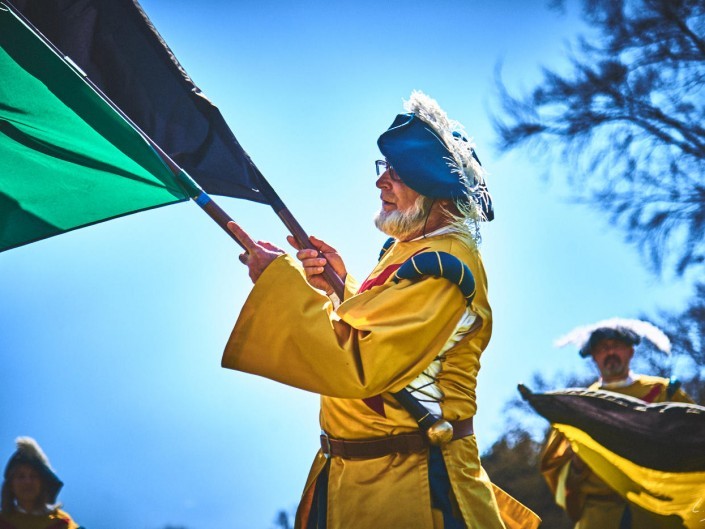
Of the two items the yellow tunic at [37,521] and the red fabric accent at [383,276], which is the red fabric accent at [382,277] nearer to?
the red fabric accent at [383,276]

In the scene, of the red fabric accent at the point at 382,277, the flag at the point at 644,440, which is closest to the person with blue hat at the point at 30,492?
the flag at the point at 644,440

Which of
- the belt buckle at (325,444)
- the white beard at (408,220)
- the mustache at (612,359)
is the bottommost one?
the belt buckle at (325,444)

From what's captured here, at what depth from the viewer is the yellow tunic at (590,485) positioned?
18.2ft

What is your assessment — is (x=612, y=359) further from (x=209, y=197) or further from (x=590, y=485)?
(x=209, y=197)

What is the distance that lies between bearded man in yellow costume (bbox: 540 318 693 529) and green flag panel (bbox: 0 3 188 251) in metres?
3.70

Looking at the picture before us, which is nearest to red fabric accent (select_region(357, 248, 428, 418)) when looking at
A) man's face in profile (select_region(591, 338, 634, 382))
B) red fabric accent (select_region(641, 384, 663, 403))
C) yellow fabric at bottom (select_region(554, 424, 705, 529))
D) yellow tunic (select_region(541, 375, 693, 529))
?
yellow fabric at bottom (select_region(554, 424, 705, 529))

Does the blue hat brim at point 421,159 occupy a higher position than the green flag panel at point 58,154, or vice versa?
the blue hat brim at point 421,159

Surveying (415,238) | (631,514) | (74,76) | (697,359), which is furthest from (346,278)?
(697,359)

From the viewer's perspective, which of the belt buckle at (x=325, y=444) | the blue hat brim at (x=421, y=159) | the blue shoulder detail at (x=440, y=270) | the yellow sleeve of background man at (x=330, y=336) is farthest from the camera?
the blue hat brim at (x=421, y=159)

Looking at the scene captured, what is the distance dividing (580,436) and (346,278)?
60.4 inches

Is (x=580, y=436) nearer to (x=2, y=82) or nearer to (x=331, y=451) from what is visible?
(x=331, y=451)

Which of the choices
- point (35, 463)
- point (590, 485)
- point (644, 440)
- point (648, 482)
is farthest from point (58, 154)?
point (590, 485)

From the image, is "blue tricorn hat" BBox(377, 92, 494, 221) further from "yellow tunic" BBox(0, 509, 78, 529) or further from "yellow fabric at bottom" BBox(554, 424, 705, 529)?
"yellow tunic" BBox(0, 509, 78, 529)

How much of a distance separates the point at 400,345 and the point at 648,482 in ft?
6.83
